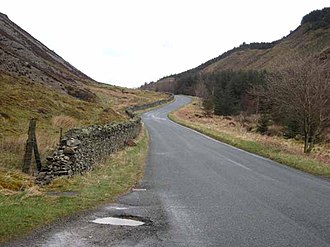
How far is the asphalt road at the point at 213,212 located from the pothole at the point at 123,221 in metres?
0.10

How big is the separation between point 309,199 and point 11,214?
24.9 feet

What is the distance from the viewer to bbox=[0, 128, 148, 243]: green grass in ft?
26.6

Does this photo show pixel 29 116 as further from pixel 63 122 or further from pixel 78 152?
pixel 78 152

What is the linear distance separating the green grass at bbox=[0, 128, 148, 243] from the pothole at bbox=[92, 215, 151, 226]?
0.82m

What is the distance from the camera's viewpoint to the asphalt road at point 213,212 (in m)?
7.74

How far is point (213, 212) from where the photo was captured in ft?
33.3

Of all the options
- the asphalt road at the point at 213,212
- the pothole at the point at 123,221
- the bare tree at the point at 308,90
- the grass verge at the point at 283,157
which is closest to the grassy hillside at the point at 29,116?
the asphalt road at the point at 213,212

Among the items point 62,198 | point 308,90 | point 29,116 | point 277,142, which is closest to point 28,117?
point 29,116

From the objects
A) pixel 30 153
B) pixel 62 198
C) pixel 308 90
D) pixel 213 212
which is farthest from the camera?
pixel 308 90

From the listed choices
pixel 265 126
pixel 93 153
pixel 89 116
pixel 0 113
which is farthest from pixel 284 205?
pixel 265 126

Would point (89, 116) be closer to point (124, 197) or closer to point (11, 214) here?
point (124, 197)

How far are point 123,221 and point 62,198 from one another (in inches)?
82.0

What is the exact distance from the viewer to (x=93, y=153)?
1694 centimetres

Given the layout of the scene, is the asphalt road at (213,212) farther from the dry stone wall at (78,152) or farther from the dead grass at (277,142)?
the dead grass at (277,142)
